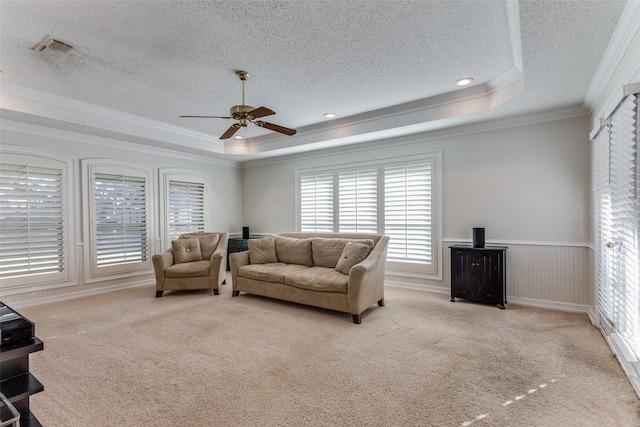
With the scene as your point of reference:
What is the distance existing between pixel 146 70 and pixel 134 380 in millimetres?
2906

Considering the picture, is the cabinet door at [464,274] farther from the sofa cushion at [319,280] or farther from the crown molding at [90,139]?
the crown molding at [90,139]

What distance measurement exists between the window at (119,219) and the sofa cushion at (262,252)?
6.88 feet

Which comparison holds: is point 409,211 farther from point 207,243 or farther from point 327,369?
point 207,243

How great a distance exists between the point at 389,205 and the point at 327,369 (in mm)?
3300

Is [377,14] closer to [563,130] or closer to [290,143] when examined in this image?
[563,130]

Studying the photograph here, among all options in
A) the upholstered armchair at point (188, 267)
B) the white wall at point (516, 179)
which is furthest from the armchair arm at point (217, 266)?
Answer: the white wall at point (516, 179)

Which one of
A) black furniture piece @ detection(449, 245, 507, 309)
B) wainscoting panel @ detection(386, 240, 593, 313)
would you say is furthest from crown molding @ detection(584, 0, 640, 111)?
black furniture piece @ detection(449, 245, 507, 309)

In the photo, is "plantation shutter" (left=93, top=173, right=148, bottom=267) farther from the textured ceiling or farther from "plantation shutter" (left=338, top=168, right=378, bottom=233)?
"plantation shutter" (left=338, top=168, right=378, bottom=233)

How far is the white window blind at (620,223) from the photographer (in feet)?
6.70

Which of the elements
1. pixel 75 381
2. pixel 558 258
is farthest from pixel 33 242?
pixel 558 258

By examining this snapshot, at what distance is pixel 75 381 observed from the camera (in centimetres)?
233

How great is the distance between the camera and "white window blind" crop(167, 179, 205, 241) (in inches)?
235

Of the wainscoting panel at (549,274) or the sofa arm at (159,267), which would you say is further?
the sofa arm at (159,267)

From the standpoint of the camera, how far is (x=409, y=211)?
5070 mm
